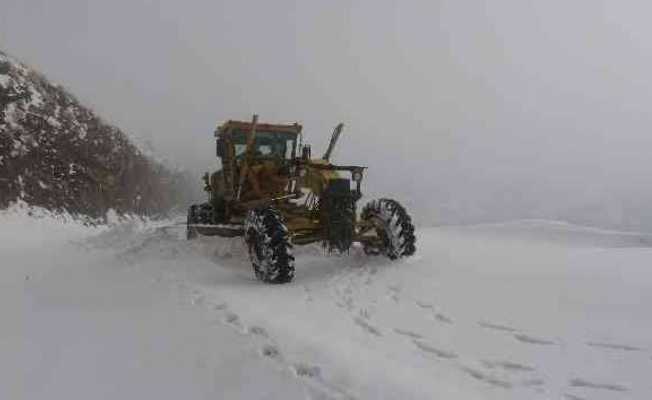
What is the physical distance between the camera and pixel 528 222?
16172mm

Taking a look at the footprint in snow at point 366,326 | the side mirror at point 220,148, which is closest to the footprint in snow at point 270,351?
the footprint in snow at point 366,326

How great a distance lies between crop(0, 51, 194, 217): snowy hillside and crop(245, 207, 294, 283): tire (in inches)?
483

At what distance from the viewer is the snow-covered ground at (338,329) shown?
3488 millimetres

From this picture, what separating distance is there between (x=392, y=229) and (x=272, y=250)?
6.91 feet

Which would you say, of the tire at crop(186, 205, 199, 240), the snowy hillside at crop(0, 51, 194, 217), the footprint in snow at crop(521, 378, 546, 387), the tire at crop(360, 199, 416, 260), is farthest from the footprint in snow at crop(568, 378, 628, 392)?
Answer: the snowy hillside at crop(0, 51, 194, 217)

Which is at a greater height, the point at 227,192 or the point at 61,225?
the point at 227,192

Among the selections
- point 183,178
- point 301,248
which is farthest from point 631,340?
Answer: point 183,178

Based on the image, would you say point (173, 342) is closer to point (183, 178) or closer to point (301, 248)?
point (301, 248)

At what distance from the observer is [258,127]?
34.6 feet

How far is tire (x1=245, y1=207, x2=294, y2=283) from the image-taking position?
6.95 m

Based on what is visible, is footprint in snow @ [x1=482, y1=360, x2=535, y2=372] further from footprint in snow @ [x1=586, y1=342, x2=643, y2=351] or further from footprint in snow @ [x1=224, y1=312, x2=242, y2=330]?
footprint in snow @ [x1=224, y1=312, x2=242, y2=330]

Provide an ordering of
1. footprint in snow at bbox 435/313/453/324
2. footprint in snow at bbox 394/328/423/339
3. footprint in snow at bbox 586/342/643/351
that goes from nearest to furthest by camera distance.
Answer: footprint in snow at bbox 586/342/643/351
footprint in snow at bbox 394/328/423/339
footprint in snow at bbox 435/313/453/324

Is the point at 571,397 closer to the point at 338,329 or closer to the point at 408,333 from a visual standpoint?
the point at 408,333

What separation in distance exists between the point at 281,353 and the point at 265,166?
6.10 m
